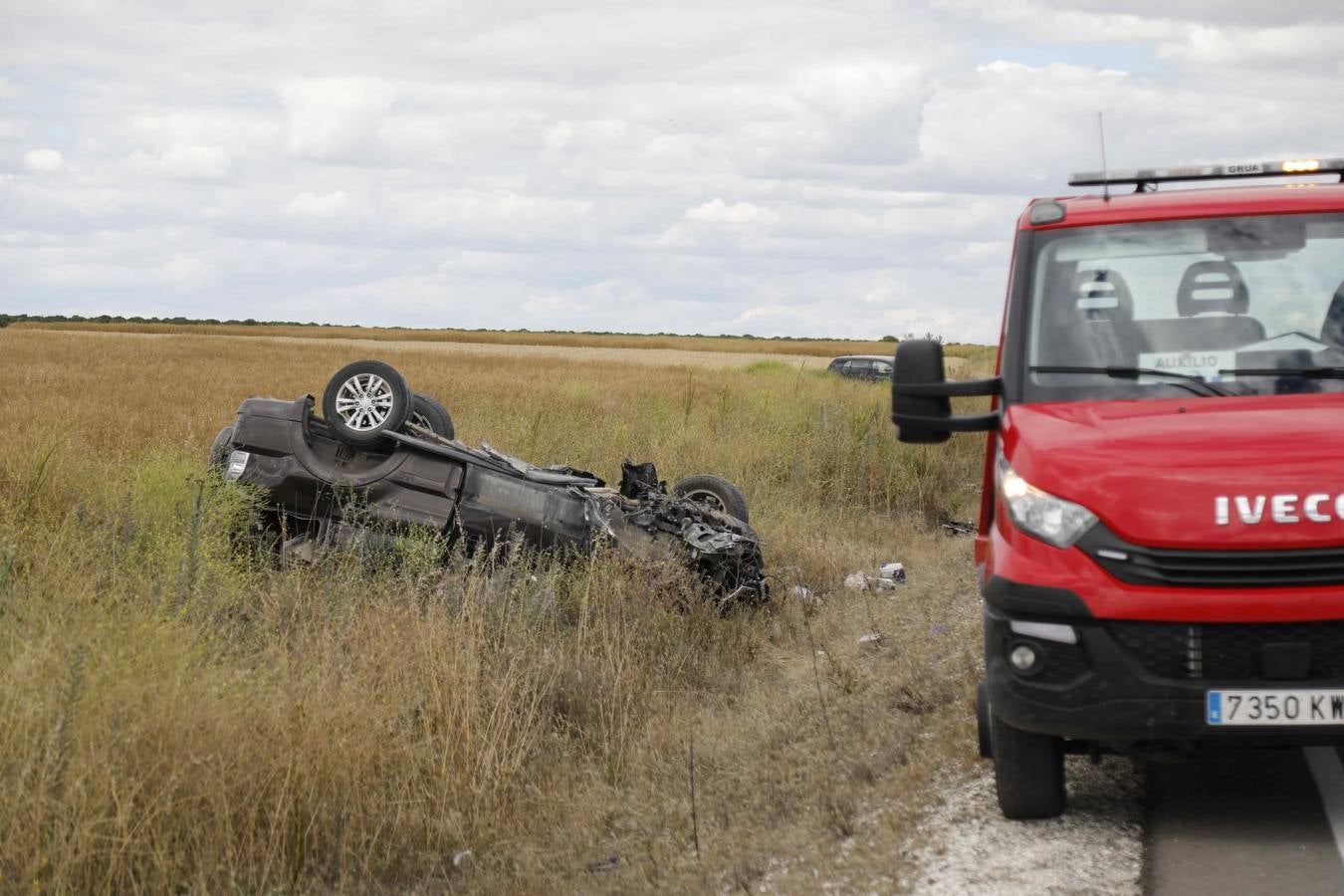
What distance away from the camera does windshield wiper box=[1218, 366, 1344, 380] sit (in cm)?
491

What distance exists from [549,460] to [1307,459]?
11865 millimetres

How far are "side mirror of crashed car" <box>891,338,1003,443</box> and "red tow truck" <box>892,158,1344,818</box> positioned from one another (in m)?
0.01

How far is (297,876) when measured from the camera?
5.25 meters

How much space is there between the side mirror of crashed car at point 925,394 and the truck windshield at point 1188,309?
1.02ft

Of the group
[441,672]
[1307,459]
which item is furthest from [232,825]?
[1307,459]

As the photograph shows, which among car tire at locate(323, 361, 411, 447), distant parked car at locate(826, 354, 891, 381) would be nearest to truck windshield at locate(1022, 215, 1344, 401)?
car tire at locate(323, 361, 411, 447)

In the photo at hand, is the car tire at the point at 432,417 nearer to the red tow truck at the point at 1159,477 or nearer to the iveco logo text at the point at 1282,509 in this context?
the red tow truck at the point at 1159,477

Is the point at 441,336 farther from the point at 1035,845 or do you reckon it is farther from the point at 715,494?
the point at 1035,845

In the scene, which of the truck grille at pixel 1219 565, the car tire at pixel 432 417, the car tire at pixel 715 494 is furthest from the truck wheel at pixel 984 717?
the car tire at pixel 715 494

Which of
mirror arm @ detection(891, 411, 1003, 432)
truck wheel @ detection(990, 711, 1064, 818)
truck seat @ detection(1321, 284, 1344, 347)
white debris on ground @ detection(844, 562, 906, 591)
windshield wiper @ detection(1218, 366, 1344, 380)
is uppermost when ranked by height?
truck seat @ detection(1321, 284, 1344, 347)

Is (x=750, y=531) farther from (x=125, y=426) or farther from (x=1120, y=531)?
(x=125, y=426)

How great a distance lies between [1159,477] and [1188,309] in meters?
1.18

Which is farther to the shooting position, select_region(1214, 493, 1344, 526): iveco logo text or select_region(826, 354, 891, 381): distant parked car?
select_region(826, 354, 891, 381): distant parked car

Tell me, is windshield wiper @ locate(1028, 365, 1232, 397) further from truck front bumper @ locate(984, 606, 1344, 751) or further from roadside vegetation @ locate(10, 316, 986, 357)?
roadside vegetation @ locate(10, 316, 986, 357)
